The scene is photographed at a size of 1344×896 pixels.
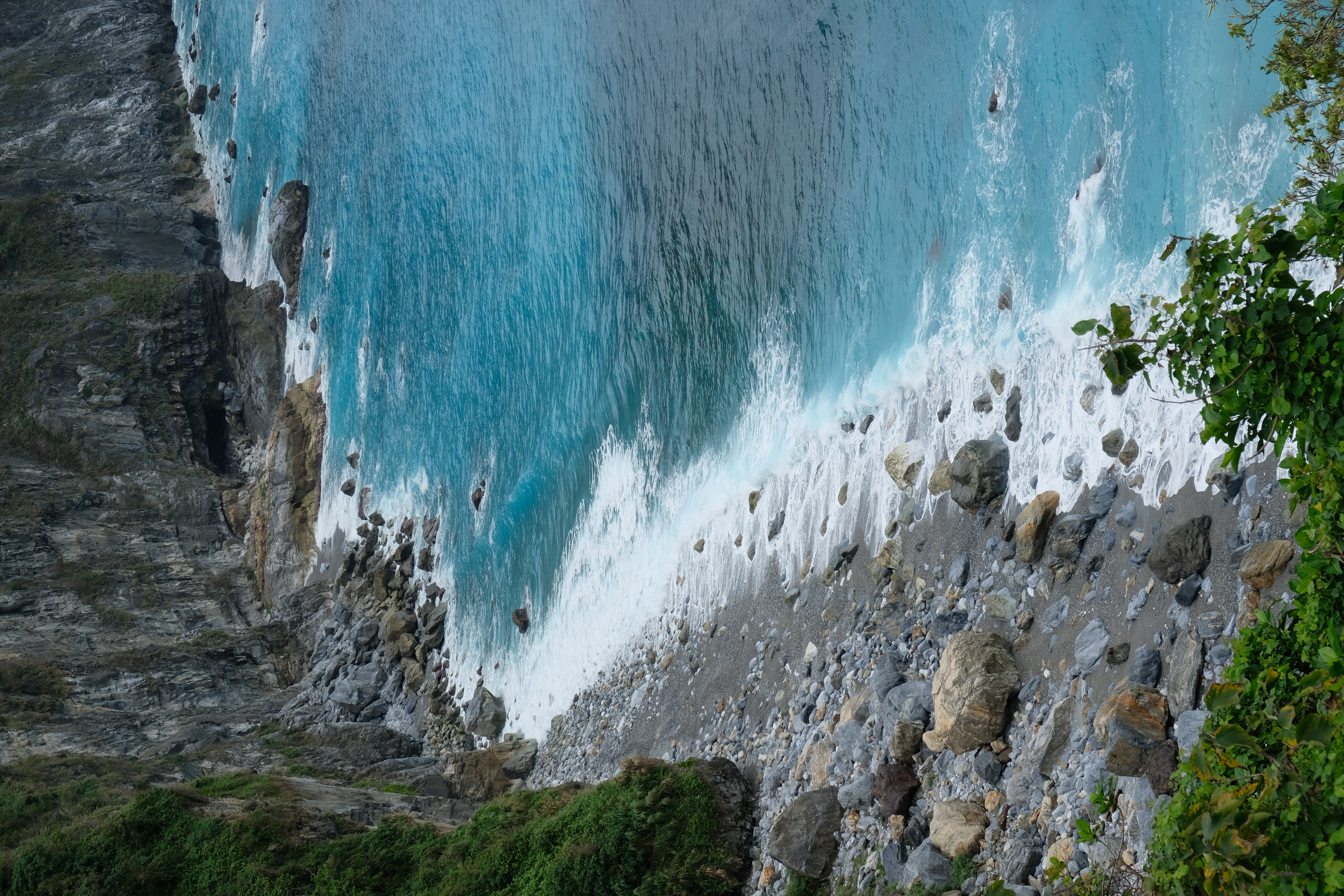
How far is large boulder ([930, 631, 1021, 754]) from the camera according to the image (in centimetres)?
1033

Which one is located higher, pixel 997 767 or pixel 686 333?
pixel 686 333

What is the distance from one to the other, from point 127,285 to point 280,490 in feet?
41.9

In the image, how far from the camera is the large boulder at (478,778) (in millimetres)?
21641

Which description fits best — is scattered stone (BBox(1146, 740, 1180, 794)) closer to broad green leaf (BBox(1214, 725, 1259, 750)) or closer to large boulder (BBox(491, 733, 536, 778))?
broad green leaf (BBox(1214, 725, 1259, 750))

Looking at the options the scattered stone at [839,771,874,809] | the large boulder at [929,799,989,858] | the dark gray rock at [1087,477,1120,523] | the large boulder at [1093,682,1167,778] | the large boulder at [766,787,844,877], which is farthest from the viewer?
the large boulder at [766,787,844,877]

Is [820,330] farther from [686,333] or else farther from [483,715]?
[483,715]

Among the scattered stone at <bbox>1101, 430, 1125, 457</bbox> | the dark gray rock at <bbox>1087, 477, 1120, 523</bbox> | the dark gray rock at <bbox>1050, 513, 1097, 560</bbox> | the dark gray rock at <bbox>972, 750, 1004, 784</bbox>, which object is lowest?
the dark gray rock at <bbox>972, 750, 1004, 784</bbox>

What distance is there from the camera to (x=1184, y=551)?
8852mm

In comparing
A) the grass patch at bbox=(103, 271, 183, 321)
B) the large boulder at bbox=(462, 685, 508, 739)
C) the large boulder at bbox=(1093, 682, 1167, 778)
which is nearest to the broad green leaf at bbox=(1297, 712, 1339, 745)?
the large boulder at bbox=(1093, 682, 1167, 778)

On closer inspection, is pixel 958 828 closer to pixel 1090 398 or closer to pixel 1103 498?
pixel 1103 498

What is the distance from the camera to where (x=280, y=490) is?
34000 millimetres

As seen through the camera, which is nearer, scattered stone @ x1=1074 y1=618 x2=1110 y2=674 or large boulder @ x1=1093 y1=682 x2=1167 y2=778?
large boulder @ x1=1093 y1=682 x2=1167 y2=778

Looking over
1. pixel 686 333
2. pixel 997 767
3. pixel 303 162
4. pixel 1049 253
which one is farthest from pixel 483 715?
pixel 303 162

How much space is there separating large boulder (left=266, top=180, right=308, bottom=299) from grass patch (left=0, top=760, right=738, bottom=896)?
71.8ft
